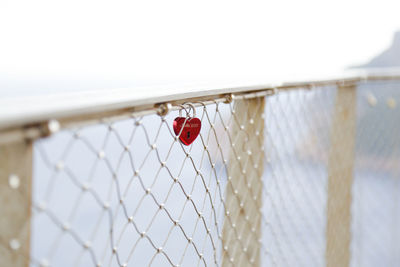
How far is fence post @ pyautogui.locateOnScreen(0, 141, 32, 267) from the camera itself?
0.45m

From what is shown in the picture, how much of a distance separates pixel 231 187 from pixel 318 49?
11985mm

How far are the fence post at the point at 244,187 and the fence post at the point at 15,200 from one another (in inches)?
20.3

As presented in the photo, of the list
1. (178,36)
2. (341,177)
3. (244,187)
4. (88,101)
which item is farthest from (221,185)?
(178,36)

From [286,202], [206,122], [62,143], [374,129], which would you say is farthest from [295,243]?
[62,143]

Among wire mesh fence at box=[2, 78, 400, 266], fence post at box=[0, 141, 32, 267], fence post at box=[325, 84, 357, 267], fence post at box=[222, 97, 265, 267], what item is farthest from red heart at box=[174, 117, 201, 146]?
fence post at box=[325, 84, 357, 267]

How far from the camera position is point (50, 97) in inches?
18.5

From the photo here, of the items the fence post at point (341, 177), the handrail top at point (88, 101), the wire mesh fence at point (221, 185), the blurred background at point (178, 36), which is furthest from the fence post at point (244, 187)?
the blurred background at point (178, 36)

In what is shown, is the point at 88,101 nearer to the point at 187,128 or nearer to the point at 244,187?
the point at 187,128

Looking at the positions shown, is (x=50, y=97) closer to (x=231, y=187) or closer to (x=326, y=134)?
(x=231, y=187)

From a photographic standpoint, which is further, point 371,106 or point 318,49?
point 318,49

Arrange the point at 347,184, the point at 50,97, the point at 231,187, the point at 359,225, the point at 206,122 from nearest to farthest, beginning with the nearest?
the point at 50,97 < the point at 206,122 < the point at 231,187 < the point at 347,184 < the point at 359,225

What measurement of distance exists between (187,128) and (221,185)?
20cm

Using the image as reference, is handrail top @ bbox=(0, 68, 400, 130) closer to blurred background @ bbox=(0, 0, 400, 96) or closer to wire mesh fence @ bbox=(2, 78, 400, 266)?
wire mesh fence @ bbox=(2, 78, 400, 266)

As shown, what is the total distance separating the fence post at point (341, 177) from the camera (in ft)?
4.99
